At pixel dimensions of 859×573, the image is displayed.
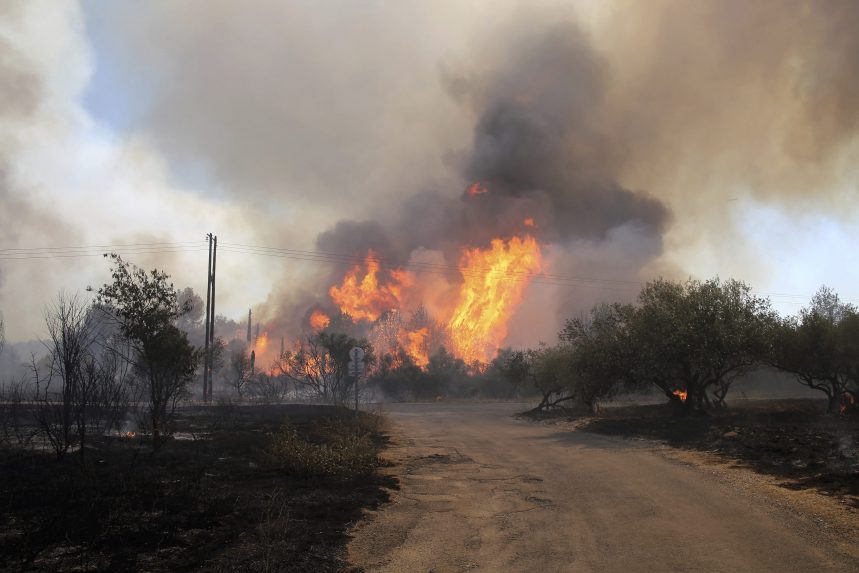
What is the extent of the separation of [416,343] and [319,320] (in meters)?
18.1

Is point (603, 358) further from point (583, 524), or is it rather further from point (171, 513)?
point (171, 513)

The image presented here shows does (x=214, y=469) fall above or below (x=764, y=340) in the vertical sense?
below

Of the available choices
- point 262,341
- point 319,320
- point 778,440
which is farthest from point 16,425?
point 262,341

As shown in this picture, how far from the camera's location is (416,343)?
2672 inches

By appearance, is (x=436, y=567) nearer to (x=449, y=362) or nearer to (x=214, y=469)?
(x=214, y=469)

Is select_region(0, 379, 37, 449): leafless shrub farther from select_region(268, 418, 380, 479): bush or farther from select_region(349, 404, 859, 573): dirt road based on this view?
select_region(349, 404, 859, 573): dirt road

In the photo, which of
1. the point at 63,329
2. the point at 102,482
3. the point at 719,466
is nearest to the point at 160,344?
the point at 63,329

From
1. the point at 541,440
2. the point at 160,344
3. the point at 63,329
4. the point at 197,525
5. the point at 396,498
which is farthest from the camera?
the point at 541,440

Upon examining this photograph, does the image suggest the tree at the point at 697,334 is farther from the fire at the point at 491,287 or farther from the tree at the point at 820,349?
the fire at the point at 491,287

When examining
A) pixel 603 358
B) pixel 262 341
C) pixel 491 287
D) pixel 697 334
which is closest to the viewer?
pixel 697 334

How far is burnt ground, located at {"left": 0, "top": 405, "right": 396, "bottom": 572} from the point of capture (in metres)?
5.87

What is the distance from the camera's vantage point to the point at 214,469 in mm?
11703

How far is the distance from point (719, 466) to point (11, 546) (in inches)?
503

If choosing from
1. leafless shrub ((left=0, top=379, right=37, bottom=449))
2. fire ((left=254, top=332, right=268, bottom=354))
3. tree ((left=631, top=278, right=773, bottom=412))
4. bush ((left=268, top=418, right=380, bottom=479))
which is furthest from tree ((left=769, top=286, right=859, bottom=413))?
fire ((left=254, top=332, right=268, bottom=354))
